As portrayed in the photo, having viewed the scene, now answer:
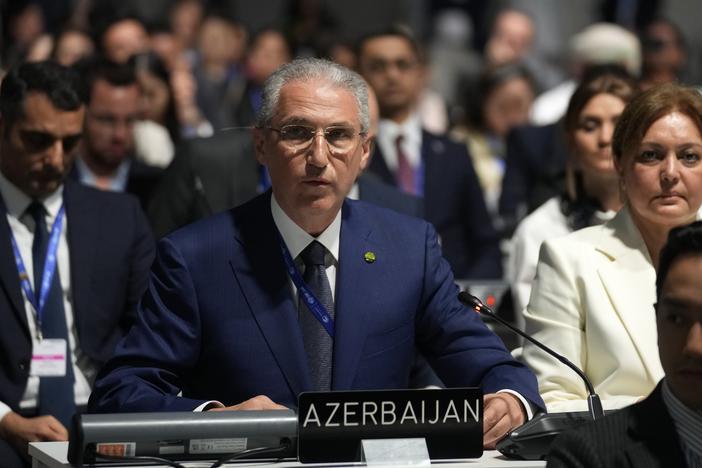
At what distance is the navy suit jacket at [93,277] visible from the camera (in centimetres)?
504

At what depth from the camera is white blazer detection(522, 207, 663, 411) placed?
4379mm

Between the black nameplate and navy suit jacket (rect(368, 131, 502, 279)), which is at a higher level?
navy suit jacket (rect(368, 131, 502, 279))

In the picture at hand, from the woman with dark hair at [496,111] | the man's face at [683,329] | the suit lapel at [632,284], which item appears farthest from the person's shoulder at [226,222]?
the woman with dark hair at [496,111]

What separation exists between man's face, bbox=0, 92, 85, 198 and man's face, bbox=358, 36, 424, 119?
9.15ft

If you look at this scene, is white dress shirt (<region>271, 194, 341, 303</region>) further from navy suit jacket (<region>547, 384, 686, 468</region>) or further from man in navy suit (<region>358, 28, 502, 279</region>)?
man in navy suit (<region>358, 28, 502, 279</region>)

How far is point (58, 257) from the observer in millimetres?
5328

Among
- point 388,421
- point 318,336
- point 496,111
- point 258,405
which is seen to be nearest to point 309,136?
point 318,336

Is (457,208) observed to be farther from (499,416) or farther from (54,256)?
(499,416)

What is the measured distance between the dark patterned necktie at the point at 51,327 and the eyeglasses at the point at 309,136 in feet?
4.78

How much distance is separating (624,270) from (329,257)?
39.0 inches

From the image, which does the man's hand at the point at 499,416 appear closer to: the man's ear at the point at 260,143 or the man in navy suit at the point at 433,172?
the man's ear at the point at 260,143

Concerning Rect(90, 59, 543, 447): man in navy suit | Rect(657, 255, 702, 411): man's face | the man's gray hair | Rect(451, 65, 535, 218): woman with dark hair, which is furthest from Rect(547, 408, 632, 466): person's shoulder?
Rect(451, 65, 535, 218): woman with dark hair

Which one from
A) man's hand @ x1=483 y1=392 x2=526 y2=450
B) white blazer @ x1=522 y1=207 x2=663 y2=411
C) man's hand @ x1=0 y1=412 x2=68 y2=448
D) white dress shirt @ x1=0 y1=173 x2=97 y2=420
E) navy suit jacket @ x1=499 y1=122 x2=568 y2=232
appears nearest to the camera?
man's hand @ x1=483 y1=392 x2=526 y2=450

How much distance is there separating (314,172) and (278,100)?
254 mm
